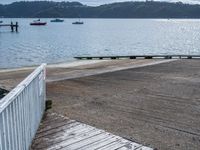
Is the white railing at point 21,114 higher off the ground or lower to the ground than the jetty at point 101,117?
higher

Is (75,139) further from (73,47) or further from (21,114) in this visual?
(73,47)

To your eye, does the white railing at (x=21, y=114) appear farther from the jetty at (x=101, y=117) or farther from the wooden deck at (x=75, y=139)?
the wooden deck at (x=75, y=139)

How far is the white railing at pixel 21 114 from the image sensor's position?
4.48 metres

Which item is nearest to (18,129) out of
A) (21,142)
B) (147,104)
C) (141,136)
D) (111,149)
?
(21,142)

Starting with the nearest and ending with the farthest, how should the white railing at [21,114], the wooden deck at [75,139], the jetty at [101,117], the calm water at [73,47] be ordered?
1. the white railing at [21,114]
2. the jetty at [101,117]
3. the wooden deck at [75,139]
4. the calm water at [73,47]

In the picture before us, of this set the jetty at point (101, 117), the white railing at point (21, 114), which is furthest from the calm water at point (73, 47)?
the white railing at point (21, 114)

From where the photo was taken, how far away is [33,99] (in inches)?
270

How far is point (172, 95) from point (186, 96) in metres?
0.44

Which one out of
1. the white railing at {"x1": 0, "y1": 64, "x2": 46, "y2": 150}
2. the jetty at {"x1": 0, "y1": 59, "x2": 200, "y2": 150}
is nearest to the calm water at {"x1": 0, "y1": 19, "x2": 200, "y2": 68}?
the jetty at {"x1": 0, "y1": 59, "x2": 200, "y2": 150}

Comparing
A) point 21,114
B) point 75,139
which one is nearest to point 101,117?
point 75,139

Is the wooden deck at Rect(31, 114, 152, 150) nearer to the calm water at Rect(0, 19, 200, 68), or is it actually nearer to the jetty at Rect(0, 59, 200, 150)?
the jetty at Rect(0, 59, 200, 150)

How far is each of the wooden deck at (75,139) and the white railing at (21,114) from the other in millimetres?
211

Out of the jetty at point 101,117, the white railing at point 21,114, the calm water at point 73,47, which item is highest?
the white railing at point 21,114

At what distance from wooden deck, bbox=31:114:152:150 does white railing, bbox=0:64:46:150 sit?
21 centimetres
